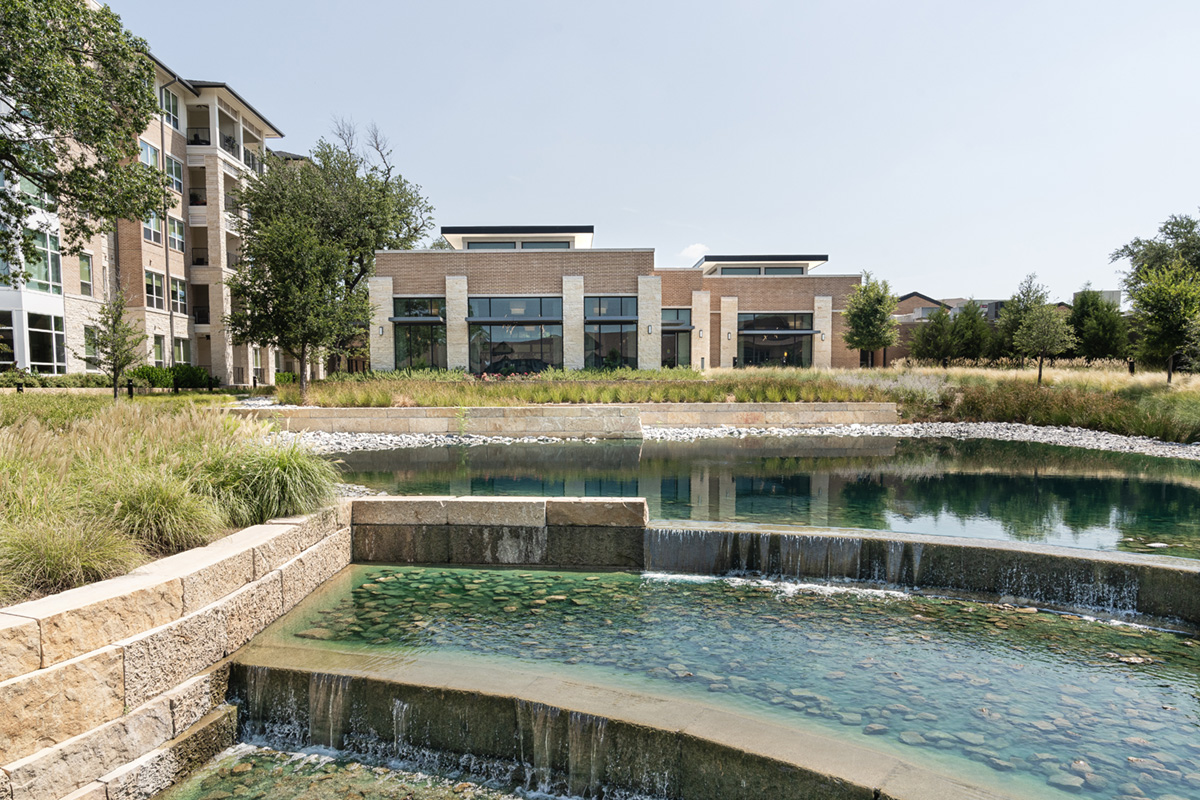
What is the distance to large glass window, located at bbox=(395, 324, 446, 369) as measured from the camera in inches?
1207

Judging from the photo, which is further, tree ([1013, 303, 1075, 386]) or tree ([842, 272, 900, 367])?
tree ([842, 272, 900, 367])

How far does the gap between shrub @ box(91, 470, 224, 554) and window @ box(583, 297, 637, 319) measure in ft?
84.5

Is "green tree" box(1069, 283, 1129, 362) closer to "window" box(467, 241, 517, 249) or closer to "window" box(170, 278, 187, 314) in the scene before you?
"window" box(467, 241, 517, 249)

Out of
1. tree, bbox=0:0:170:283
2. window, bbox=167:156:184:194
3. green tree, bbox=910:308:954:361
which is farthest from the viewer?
green tree, bbox=910:308:954:361

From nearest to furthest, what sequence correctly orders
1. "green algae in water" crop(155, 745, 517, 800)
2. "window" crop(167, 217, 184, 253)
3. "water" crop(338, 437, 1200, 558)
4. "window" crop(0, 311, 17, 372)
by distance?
1. "green algae in water" crop(155, 745, 517, 800)
2. "water" crop(338, 437, 1200, 558)
3. "window" crop(0, 311, 17, 372)
4. "window" crop(167, 217, 184, 253)

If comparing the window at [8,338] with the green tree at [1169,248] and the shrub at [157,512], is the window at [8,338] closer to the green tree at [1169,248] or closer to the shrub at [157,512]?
the shrub at [157,512]

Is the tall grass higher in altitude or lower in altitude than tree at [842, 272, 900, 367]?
lower

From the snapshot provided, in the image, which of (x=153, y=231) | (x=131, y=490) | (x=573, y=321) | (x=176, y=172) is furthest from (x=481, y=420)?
(x=176, y=172)

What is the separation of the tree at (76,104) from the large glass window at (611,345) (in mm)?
17327

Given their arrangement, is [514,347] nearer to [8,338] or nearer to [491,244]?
[491,244]

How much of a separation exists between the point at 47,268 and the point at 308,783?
31.1 metres

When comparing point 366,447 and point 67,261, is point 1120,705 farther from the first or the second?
point 67,261

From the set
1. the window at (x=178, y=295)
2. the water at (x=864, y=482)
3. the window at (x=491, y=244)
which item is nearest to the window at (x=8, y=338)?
the window at (x=178, y=295)

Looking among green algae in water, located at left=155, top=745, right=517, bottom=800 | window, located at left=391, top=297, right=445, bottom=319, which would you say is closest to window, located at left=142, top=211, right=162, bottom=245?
window, located at left=391, top=297, right=445, bottom=319
